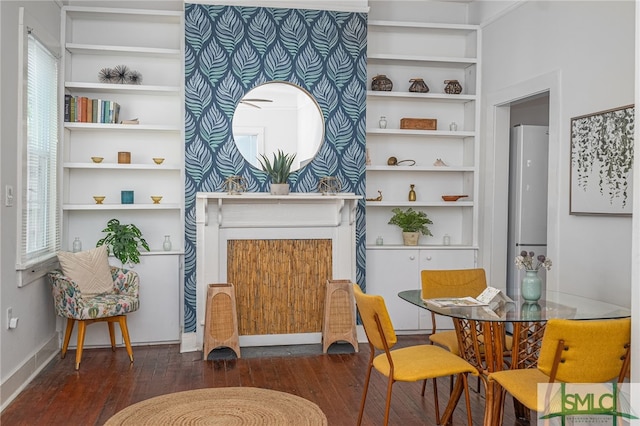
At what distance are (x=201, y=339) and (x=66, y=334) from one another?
1.05 m

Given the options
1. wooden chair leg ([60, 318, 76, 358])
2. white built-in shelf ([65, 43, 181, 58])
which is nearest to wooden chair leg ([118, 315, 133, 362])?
wooden chair leg ([60, 318, 76, 358])

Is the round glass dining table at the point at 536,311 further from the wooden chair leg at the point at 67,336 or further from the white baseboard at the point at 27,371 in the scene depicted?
the wooden chair leg at the point at 67,336

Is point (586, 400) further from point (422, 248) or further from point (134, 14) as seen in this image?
point (134, 14)

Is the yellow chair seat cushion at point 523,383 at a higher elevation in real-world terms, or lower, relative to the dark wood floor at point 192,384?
higher

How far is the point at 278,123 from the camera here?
5.57m

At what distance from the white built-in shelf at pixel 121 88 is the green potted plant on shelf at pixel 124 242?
45.8 inches

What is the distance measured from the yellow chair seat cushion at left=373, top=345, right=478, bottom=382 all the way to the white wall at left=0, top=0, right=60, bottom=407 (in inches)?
92.4

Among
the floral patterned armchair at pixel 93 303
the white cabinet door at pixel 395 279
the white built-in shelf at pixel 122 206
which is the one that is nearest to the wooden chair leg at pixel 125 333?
the floral patterned armchair at pixel 93 303

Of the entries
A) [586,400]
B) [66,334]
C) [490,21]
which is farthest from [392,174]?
[586,400]

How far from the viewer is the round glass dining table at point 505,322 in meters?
3.07

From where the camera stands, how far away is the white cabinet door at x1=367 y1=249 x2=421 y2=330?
5.88 metres

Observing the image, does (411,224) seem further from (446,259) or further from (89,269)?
(89,269)

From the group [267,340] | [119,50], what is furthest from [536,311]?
[119,50]

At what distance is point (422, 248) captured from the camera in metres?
5.93
